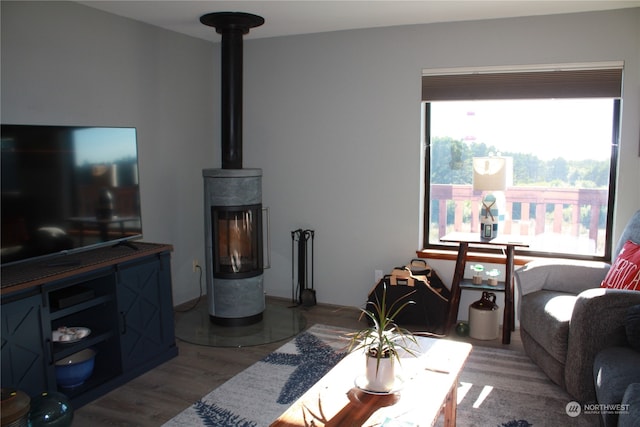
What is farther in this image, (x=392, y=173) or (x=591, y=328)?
(x=392, y=173)

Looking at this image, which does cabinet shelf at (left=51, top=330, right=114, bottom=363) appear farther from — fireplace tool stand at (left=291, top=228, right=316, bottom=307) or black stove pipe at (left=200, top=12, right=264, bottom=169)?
fireplace tool stand at (left=291, top=228, right=316, bottom=307)

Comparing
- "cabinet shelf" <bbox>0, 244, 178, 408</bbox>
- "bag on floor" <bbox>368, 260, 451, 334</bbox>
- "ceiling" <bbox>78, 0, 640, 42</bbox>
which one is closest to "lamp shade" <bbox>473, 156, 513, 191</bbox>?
"bag on floor" <bbox>368, 260, 451, 334</bbox>

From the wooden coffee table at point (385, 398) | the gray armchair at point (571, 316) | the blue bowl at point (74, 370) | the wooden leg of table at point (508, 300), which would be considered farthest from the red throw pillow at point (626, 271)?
the blue bowl at point (74, 370)

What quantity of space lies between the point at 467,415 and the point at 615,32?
268cm

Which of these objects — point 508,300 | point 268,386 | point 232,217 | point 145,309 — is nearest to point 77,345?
point 145,309

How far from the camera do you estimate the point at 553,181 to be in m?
4.10

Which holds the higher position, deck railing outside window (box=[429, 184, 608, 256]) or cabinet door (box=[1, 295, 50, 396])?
deck railing outside window (box=[429, 184, 608, 256])

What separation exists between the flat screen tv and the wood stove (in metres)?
0.68

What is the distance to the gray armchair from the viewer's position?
2.61m

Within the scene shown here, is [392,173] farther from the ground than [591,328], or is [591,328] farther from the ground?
[392,173]

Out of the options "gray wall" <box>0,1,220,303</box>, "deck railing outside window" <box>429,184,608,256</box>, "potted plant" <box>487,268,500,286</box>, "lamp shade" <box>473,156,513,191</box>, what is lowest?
"potted plant" <box>487,268,500,286</box>

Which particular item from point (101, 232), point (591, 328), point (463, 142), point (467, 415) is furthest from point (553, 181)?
point (101, 232)

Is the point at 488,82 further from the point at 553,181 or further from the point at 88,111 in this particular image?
the point at 88,111

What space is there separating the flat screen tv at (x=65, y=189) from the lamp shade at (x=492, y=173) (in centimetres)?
226
